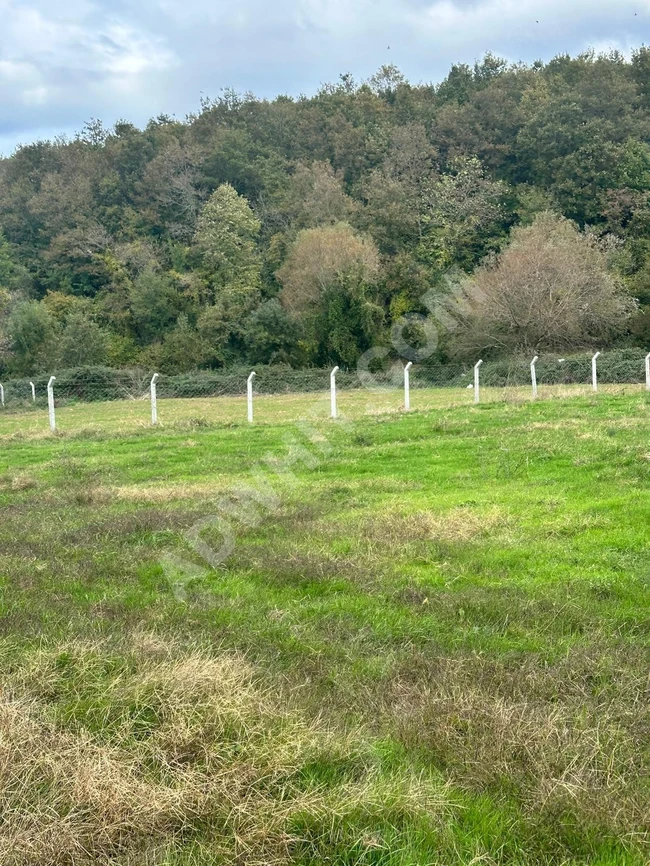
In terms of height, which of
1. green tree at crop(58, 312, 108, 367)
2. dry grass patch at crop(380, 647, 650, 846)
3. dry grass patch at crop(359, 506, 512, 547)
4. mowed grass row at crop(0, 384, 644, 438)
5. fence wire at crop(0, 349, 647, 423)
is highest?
green tree at crop(58, 312, 108, 367)

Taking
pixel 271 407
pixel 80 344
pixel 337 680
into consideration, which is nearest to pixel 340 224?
pixel 80 344

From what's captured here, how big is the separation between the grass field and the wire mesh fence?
10.7 m

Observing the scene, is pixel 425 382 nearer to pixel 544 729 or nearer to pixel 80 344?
pixel 544 729

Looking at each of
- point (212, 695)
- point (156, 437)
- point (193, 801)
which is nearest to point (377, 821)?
point (193, 801)

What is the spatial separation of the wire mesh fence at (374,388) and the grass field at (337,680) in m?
10.7

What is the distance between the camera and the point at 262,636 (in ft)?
14.2

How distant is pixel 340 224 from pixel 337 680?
1665 inches

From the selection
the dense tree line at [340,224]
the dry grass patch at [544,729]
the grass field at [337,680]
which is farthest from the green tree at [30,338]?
the dry grass patch at [544,729]

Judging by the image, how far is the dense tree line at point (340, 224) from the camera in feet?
121

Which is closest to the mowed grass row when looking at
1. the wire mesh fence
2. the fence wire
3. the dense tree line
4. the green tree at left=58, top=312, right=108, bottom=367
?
the wire mesh fence

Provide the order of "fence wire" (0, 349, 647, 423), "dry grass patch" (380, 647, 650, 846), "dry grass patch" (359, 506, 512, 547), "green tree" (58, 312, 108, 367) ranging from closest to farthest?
"dry grass patch" (380, 647, 650, 846), "dry grass patch" (359, 506, 512, 547), "fence wire" (0, 349, 647, 423), "green tree" (58, 312, 108, 367)

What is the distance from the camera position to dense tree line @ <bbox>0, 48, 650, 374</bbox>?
121 ft

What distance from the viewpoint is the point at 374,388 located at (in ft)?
→ 80.8

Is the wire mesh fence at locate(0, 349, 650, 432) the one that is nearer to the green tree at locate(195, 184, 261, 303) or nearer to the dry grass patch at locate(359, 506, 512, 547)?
the dry grass patch at locate(359, 506, 512, 547)
